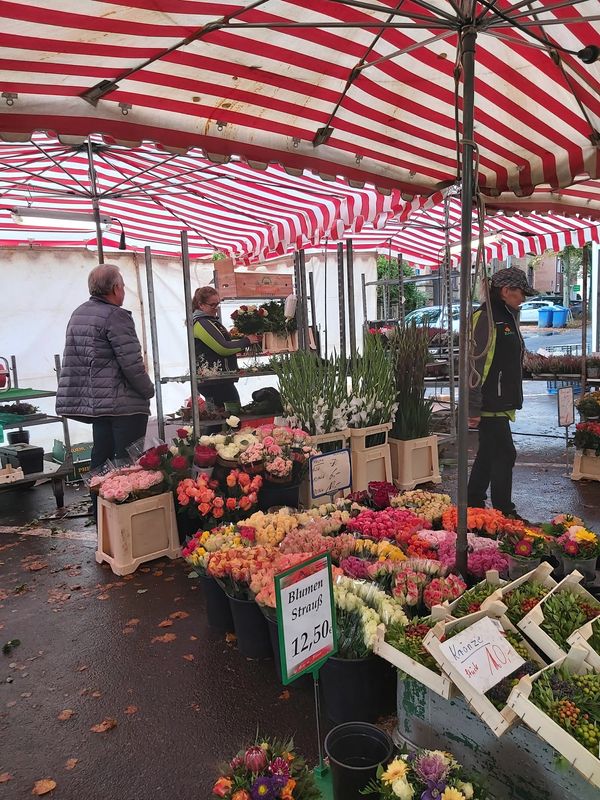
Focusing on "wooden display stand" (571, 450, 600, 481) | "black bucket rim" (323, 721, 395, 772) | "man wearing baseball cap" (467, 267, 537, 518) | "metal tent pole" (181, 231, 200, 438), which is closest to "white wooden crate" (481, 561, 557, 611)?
"black bucket rim" (323, 721, 395, 772)

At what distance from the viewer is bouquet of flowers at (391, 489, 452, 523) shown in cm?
312

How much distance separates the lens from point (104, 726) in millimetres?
2291

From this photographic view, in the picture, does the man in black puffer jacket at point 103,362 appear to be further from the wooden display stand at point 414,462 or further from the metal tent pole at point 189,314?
the wooden display stand at point 414,462

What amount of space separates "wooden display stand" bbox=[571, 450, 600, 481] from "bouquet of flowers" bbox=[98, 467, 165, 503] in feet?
12.6

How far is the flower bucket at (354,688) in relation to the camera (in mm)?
2057

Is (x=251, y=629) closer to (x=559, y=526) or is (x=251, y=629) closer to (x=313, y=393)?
(x=559, y=526)

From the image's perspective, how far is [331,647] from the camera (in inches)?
65.1

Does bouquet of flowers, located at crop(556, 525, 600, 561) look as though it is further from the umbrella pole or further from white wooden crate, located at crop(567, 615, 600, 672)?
the umbrella pole

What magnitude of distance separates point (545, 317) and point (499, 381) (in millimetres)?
23679

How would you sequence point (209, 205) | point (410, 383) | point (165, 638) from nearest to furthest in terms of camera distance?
point (165, 638)
point (410, 383)
point (209, 205)

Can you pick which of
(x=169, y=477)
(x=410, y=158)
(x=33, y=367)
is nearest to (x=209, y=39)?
(x=410, y=158)

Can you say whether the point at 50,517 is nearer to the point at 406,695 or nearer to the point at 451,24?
the point at 406,695

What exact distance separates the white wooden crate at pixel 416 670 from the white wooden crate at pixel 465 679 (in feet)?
0.12

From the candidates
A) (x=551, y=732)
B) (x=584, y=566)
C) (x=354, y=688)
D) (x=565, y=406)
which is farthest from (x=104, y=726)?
(x=565, y=406)
